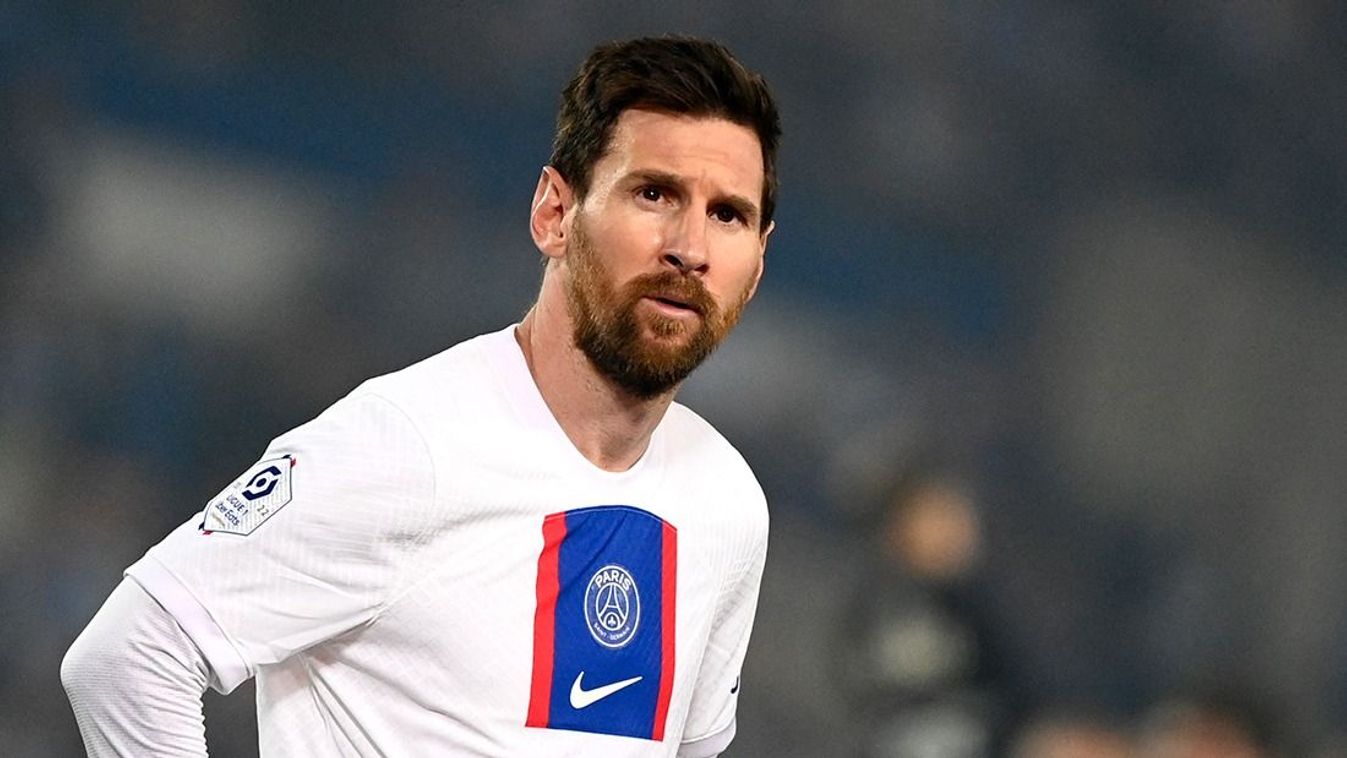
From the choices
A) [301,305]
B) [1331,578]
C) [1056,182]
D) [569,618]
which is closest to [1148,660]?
[1331,578]

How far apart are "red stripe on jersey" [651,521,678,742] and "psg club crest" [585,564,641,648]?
0.04 m

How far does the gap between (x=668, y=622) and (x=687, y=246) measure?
1.11ft

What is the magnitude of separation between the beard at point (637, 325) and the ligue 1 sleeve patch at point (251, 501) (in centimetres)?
28

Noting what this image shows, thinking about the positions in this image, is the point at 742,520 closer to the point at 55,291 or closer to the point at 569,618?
the point at 569,618

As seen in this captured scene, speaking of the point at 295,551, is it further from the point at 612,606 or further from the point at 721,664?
the point at 721,664

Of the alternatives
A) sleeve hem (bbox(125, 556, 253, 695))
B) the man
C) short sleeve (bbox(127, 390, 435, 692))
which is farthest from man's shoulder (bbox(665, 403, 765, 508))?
sleeve hem (bbox(125, 556, 253, 695))

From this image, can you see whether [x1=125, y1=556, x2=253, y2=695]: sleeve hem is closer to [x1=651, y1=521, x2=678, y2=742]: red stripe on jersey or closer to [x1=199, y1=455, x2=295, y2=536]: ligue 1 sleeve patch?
[x1=199, y1=455, x2=295, y2=536]: ligue 1 sleeve patch

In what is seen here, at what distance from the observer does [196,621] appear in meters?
1.30

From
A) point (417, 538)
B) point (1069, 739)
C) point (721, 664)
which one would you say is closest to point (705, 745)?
point (721, 664)

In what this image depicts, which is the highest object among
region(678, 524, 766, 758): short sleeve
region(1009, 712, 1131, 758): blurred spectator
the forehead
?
the forehead

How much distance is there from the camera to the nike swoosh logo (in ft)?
4.75

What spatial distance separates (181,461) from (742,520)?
163cm

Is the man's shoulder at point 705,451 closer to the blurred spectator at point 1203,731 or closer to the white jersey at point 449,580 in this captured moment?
the white jersey at point 449,580

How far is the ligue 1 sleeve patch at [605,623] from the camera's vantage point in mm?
1439
